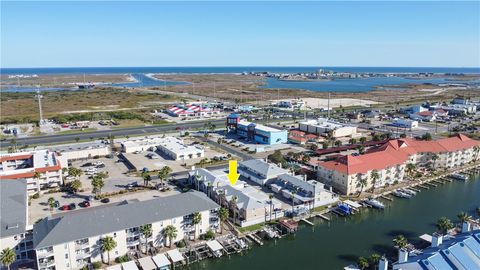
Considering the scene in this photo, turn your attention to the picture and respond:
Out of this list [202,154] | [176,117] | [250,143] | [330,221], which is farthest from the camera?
[176,117]

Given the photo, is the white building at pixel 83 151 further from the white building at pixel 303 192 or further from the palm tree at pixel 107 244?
the palm tree at pixel 107 244

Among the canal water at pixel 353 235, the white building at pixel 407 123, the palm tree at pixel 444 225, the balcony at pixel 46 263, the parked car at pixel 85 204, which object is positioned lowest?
the canal water at pixel 353 235

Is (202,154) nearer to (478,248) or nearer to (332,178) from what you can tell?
(332,178)

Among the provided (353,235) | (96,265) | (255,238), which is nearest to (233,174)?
(255,238)

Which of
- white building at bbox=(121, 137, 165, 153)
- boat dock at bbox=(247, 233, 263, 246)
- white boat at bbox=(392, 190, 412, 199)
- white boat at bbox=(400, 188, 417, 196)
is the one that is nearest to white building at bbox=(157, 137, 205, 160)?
white building at bbox=(121, 137, 165, 153)

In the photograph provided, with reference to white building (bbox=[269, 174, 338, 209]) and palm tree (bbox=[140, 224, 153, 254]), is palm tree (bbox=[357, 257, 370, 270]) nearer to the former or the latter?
white building (bbox=[269, 174, 338, 209])

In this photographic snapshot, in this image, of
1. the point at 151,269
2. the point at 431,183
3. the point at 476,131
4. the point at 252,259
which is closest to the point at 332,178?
the point at 431,183

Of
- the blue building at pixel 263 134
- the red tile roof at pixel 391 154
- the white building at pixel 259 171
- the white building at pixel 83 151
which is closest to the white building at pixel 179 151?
the white building at pixel 83 151
